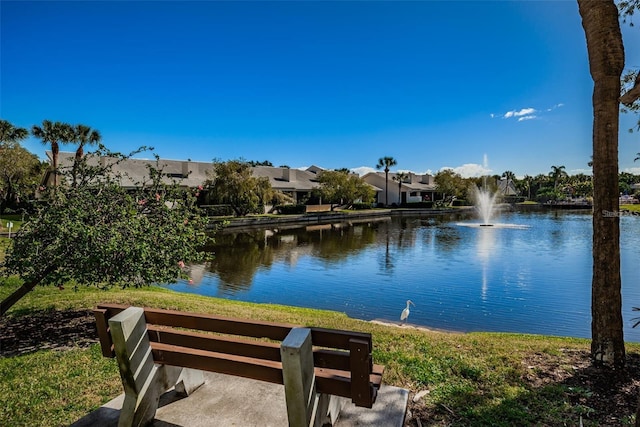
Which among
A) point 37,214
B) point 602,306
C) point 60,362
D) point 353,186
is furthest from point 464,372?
point 353,186

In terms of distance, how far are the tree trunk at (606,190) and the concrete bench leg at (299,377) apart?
3.17 meters

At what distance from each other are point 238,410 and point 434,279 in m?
10.5

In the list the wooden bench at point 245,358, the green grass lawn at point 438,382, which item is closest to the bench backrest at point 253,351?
the wooden bench at point 245,358

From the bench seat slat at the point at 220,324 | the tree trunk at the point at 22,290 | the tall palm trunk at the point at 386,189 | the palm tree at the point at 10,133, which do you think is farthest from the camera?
the tall palm trunk at the point at 386,189

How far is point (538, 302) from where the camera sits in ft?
32.0

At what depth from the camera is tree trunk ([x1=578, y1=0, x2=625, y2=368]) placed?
3658 mm

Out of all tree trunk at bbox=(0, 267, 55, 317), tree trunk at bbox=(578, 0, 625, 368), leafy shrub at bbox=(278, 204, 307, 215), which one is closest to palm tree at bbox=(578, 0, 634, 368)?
tree trunk at bbox=(578, 0, 625, 368)

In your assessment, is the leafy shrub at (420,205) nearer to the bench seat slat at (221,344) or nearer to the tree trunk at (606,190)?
the tree trunk at (606,190)

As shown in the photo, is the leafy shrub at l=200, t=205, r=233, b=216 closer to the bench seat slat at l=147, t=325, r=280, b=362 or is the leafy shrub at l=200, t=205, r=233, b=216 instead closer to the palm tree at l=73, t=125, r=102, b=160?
the palm tree at l=73, t=125, r=102, b=160

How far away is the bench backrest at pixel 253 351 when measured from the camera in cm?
225

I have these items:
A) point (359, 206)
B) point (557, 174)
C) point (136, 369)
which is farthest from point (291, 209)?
point (557, 174)

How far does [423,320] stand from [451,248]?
37.3 ft

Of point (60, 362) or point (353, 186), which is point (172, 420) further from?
point (353, 186)

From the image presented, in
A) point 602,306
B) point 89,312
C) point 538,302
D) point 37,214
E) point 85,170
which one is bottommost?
point 538,302
